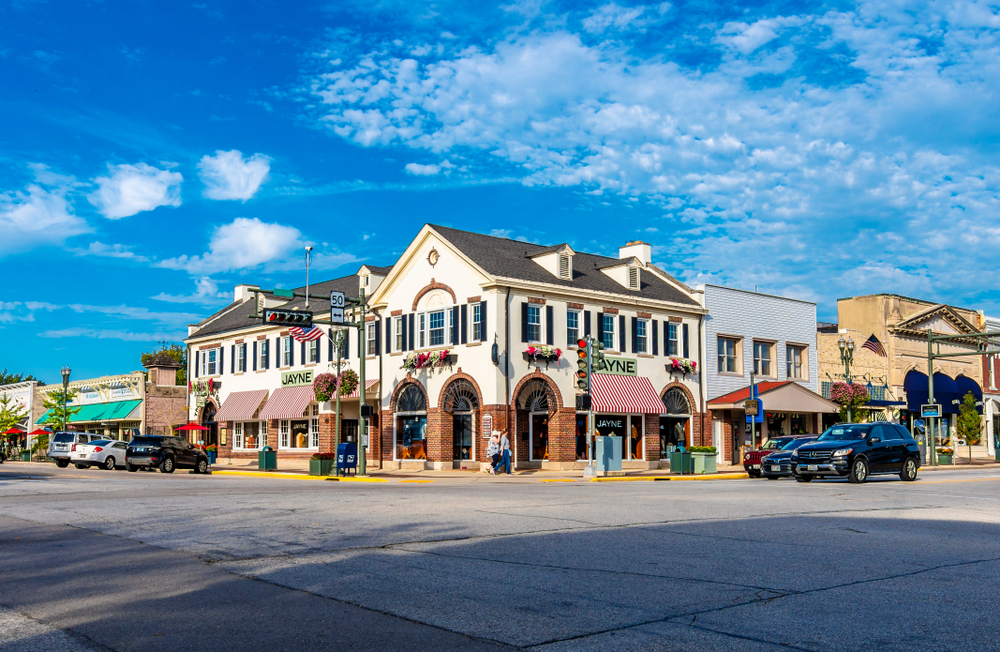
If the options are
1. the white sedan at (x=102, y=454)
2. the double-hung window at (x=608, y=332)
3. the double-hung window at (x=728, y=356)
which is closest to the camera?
the double-hung window at (x=608, y=332)

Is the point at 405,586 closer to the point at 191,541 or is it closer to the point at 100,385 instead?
the point at 191,541

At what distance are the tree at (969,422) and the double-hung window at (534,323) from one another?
29.9m

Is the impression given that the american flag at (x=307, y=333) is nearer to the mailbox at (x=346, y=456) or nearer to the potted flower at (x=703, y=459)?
the mailbox at (x=346, y=456)

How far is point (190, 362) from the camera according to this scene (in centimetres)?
5775

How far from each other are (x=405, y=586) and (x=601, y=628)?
7.46ft

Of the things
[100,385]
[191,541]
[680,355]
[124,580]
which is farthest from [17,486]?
[100,385]

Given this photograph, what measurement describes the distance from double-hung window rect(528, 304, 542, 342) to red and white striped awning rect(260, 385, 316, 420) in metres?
13.0

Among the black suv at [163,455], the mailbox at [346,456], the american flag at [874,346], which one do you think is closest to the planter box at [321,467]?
the mailbox at [346,456]

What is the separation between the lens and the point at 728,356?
151ft

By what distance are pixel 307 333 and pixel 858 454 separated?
88.9ft

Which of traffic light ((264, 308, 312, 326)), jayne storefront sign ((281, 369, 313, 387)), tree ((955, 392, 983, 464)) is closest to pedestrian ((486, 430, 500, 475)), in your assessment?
traffic light ((264, 308, 312, 326))

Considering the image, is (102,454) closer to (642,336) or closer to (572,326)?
(572,326)

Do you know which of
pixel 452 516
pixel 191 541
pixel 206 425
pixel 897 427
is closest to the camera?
pixel 191 541

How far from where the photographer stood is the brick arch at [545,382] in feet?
122
